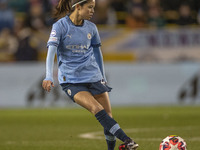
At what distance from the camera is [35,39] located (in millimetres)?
19562

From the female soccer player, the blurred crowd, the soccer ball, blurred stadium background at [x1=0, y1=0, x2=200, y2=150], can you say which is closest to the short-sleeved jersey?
the female soccer player

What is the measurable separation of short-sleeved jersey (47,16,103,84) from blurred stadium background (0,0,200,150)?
3808 mm

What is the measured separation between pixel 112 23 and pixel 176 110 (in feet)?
20.2

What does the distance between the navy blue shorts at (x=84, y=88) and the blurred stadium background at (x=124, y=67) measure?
3.72 m

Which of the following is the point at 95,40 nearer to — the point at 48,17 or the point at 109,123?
the point at 109,123

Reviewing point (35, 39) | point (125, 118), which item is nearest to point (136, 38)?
point (35, 39)

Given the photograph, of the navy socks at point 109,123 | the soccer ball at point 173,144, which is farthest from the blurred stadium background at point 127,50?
the soccer ball at point 173,144

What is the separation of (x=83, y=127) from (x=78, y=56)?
5069 mm

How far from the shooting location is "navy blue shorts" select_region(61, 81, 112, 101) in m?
7.02

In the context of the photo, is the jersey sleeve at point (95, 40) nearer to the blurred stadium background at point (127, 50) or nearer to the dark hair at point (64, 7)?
the dark hair at point (64, 7)

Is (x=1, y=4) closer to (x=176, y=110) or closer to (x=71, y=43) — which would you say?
(x=176, y=110)

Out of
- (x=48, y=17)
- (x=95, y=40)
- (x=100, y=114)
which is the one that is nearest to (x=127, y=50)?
(x=48, y=17)

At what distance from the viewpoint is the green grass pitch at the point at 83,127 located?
29.0ft

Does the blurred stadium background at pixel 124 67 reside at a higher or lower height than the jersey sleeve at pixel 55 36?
lower
